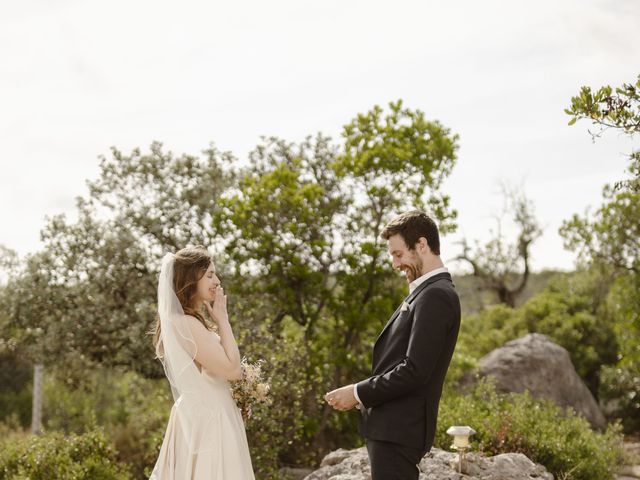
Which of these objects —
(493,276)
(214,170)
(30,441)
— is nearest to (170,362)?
(30,441)

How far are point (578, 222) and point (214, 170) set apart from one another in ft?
22.5

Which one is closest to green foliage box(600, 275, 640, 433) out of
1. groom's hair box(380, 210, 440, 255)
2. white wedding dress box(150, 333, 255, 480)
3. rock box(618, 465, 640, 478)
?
rock box(618, 465, 640, 478)

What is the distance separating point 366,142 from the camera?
10594 millimetres

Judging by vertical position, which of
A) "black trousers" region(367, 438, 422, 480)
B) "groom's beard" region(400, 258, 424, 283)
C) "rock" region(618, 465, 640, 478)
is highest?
"groom's beard" region(400, 258, 424, 283)

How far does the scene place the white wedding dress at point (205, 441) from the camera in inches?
192

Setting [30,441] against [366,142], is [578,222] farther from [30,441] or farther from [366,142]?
[30,441]

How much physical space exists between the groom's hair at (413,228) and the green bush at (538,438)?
3.80 meters

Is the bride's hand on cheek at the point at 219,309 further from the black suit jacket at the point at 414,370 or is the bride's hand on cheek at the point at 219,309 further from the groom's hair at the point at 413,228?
the groom's hair at the point at 413,228

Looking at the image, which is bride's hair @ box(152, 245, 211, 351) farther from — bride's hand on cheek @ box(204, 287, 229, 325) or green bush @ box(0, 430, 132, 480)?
green bush @ box(0, 430, 132, 480)

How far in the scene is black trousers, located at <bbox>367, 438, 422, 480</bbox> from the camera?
154 inches

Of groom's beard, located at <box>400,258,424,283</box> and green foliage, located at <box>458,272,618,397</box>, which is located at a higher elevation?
groom's beard, located at <box>400,258,424,283</box>

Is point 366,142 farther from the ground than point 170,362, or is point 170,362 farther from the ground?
point 366,142

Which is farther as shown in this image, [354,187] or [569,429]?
[354,187]

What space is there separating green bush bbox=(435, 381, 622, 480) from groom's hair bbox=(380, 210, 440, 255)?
380 cm
